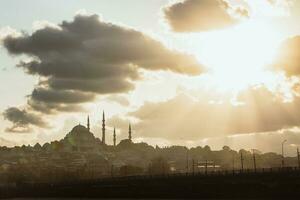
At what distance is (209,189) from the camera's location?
162750 millimetres

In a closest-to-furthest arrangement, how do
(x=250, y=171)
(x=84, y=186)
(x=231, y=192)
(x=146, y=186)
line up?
(x=231, y=192) → (x=250, y=171) → (x=146, y=186) → (x=84, y=186)

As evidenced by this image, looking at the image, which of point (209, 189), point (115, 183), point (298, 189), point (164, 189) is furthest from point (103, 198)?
point (298, 189)

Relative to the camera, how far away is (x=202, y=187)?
541 feet

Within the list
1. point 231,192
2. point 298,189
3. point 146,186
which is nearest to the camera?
point 298,189

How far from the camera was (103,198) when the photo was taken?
18525cm

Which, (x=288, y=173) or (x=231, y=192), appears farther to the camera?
(x=231, y=192)

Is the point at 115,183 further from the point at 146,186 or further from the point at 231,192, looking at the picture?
the point at 231,192

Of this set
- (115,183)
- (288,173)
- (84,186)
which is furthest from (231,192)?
(84,186)

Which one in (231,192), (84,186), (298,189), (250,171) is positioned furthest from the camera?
(84,186)

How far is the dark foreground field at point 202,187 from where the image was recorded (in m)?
147

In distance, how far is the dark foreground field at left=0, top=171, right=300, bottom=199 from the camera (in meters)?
147

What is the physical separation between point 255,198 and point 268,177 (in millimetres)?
7034

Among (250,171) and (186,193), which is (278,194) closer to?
(250,171)

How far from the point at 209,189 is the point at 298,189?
29288mm
